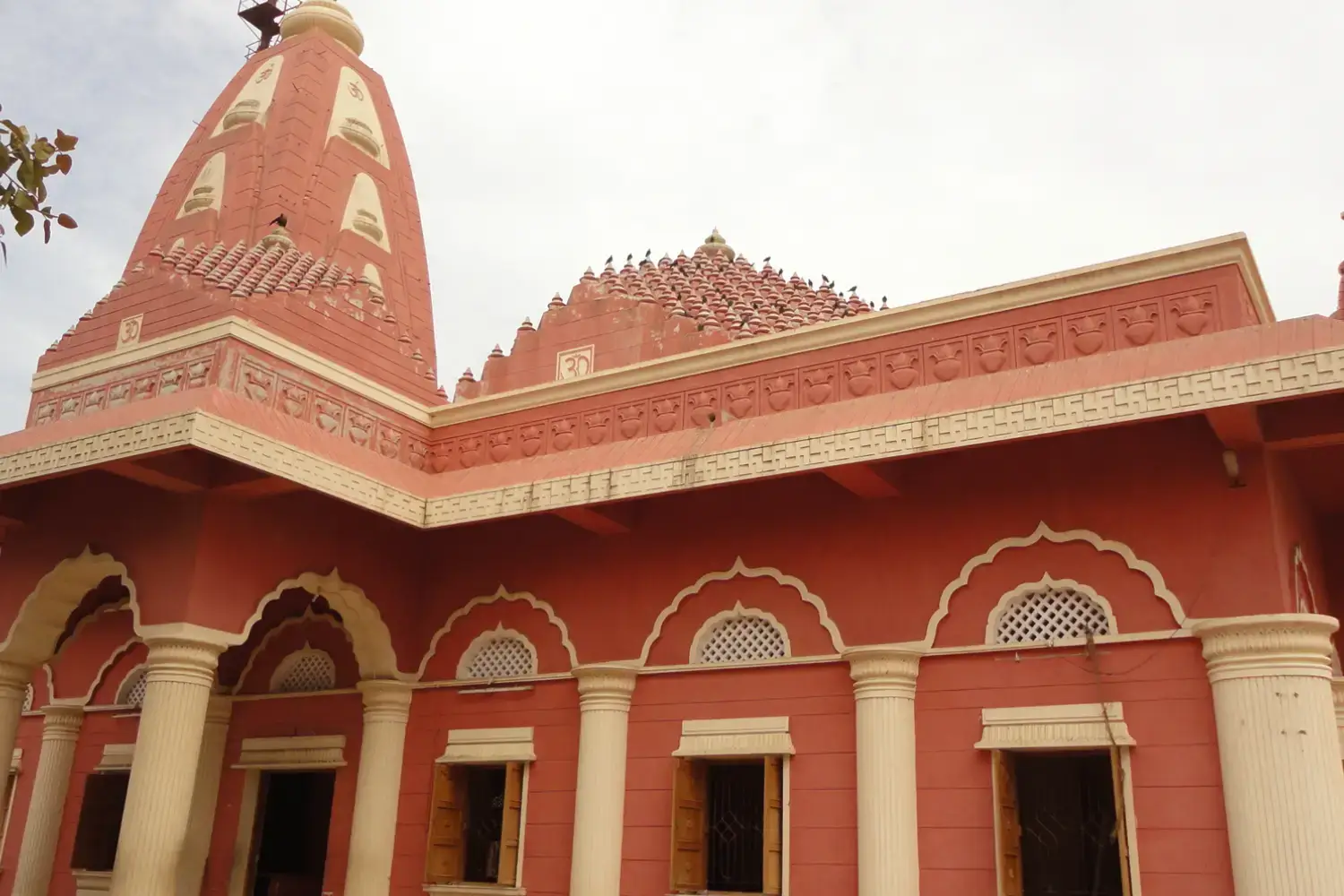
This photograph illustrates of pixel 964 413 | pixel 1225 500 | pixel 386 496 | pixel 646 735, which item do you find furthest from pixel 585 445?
pixel 1225 500

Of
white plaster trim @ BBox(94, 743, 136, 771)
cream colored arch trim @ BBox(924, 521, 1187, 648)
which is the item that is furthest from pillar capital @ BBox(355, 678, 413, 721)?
→ cream colored arch trim @ BBox(924, 521, 1187, 648)

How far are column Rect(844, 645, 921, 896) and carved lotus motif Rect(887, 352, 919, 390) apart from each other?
1.52 m

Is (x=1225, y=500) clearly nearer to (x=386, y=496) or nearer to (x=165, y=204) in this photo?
(x=386, y=496)

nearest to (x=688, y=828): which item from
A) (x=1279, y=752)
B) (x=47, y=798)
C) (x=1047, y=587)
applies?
(x=1047, y=587)

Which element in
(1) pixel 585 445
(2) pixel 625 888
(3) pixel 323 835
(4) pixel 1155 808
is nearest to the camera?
(4) pixel 1155 808

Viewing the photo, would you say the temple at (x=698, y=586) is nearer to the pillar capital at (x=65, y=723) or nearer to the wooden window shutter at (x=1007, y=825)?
the wooden window shutter at (x=1007, y=825)

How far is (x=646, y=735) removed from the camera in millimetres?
7320

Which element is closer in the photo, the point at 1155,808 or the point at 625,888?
the point at 1155,808

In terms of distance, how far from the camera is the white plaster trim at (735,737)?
6.77m

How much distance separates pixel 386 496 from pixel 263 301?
153cm

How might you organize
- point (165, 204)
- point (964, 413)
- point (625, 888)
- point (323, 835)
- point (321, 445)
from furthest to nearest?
point (165, 204)
point (323, 835)
point (321, 445)
point (625, 888)
point (964, 413)

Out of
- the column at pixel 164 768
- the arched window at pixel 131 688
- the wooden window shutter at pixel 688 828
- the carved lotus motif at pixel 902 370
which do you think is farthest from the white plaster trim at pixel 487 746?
the arched window at pixel 131 688

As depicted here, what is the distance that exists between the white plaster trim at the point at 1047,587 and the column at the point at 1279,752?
524 millimetres

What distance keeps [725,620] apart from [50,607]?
4673mm
